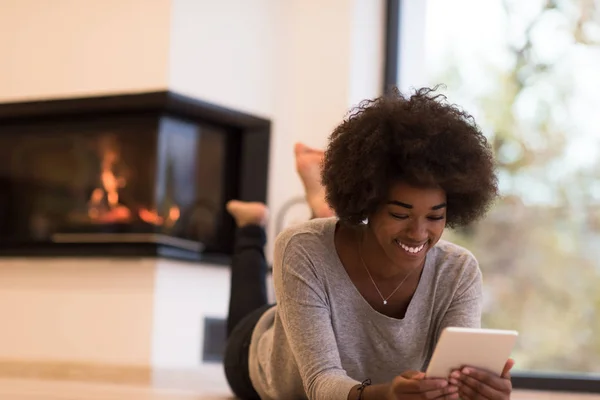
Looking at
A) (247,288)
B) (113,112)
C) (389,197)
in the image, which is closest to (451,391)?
(389,197)

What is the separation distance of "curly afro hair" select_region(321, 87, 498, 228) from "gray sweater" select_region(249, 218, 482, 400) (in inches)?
5.3

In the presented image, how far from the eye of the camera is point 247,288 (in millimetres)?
2941

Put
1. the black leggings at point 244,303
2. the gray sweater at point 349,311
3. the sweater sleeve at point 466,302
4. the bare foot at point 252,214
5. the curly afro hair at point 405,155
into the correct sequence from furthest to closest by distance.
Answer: the bare foot at point 252,214
the black leggings at point 244,303
the sweater sleeve at point 466,302
the gray sweater at point 349,311
the curly afro hair at point 405,155

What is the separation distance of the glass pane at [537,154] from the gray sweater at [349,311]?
8.16 ft

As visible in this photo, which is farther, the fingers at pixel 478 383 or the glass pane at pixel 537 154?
the glass pane at pixel 537 154

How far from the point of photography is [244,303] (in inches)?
115

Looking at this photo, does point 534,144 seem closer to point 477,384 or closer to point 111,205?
point 111,205

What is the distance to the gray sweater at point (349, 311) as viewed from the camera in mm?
1899

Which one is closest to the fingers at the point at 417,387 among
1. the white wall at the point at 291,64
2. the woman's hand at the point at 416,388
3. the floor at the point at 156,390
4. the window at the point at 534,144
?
the woman's hand at the point at 416,388

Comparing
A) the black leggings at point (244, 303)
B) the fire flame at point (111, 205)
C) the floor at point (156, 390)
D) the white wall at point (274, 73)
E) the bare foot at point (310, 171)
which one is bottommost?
the floor at point (156, 390)

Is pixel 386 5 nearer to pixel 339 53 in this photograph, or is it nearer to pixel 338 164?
pixel 339 53

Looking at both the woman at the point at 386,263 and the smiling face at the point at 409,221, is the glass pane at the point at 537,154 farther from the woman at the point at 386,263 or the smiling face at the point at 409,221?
the smiling face at the point at 409,221

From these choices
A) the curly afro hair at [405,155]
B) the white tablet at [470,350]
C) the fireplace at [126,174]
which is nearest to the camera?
the white tablet at [470,350]

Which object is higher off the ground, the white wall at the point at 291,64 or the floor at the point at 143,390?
the white wall at the point at 291,64
